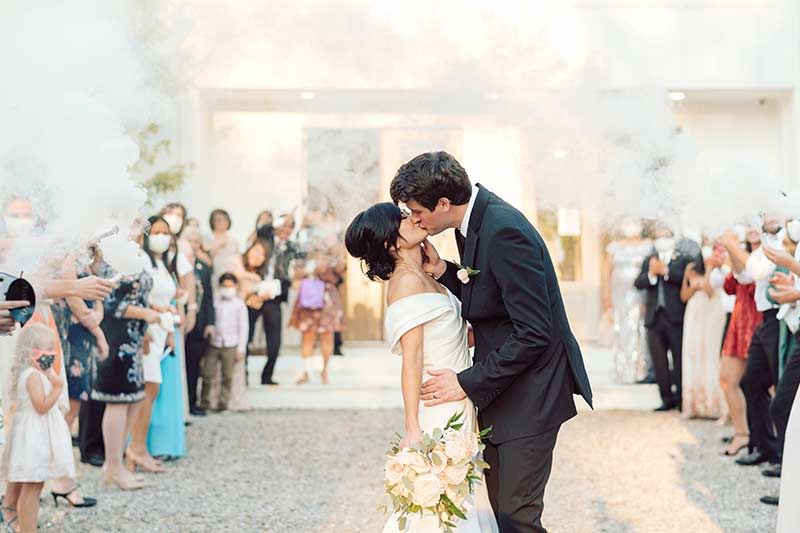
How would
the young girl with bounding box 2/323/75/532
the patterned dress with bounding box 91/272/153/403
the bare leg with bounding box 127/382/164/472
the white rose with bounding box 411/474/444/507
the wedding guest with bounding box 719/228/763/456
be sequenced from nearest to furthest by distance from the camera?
the white rose with bounding box 411/474/444/507 < the young girl with bounding box 2/323/75/532 < the patterned dress with bounding box 91/272/153/403 < the bare leg with bounding box 127/382/164/472 < the wedding guest with bounding box 719/228/763/456

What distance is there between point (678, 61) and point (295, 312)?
23.1 feet

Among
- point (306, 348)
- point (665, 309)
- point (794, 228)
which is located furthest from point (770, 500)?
point (306, 348)

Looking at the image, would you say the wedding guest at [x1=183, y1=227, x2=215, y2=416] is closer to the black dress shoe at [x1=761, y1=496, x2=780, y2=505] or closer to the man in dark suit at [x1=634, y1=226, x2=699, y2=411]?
the man in dark suit at [x1=634, y1=226, x2=699, y2=411]

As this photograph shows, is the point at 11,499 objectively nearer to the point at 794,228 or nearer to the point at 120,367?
the point at 120,367

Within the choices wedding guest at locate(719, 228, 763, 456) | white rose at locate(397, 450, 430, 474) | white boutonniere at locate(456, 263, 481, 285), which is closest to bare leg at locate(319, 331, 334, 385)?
wedding guest at locate(719, 228, 763, 456)

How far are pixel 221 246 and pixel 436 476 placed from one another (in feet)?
26.8

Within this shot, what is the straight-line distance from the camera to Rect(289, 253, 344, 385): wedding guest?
455 inches

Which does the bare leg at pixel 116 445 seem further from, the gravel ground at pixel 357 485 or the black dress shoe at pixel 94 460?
the black dress shoe at pixel 94 460

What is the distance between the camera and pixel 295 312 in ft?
38.2

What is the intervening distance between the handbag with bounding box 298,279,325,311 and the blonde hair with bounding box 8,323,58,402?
6448 millimetres

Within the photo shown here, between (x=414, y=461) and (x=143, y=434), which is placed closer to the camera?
(x=414, y=461)

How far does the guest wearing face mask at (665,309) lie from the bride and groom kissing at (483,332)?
7015 mm

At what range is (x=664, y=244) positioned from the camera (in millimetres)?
10633

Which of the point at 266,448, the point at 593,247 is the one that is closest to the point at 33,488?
the point at 266,448
